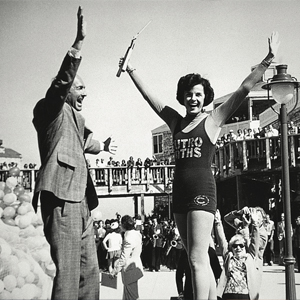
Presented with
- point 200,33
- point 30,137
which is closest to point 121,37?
point 200,33

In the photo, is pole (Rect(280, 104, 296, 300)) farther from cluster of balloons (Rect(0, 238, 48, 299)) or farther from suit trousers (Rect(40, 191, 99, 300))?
suit trousers (Rect(40, 191, 99, 300))

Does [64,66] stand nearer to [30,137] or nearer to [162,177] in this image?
[30,137]

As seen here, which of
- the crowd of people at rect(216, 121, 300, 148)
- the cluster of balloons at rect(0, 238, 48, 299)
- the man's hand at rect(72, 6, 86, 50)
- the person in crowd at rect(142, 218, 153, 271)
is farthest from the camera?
the crowd of people at rect(216, 121, 300, 148)

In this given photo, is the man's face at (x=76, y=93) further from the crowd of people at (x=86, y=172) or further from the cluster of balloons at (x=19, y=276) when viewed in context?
the cluster of balloons at (x=19, y=276)

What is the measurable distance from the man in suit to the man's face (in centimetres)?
2

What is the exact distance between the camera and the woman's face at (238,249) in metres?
4.88

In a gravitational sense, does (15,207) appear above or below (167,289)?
above

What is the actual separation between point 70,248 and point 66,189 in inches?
10.3

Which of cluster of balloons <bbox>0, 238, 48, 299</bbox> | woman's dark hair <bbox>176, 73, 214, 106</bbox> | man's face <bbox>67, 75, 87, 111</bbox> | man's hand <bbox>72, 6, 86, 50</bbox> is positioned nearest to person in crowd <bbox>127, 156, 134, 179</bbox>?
cluster of balloons <bbox>0, 238, 48, 299</bbox>

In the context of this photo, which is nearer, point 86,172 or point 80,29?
point 80,29

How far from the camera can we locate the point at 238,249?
192 inches

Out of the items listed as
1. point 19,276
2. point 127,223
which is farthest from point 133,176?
point 19,276

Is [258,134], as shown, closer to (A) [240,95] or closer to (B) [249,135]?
(B) [249,135]

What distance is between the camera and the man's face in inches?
110
